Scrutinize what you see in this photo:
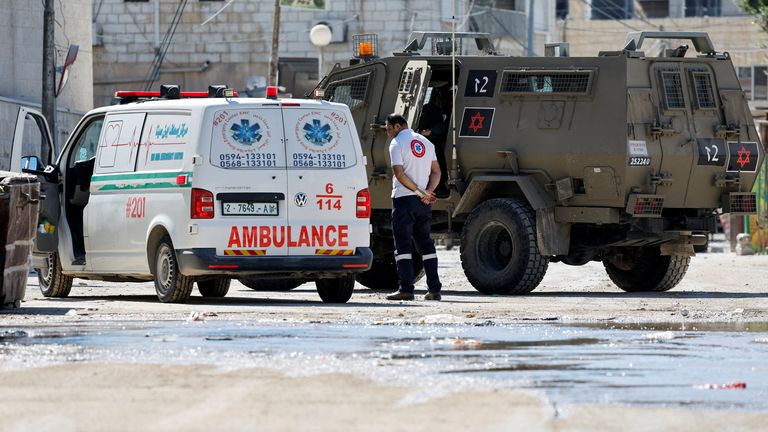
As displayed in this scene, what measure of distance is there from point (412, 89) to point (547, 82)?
146cm

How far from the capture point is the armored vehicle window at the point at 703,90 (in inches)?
733

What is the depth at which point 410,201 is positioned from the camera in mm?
16578

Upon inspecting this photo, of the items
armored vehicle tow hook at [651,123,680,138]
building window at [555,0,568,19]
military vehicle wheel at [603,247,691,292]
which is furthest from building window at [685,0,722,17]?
armored vehicle tow hook at [651,123,680,138]

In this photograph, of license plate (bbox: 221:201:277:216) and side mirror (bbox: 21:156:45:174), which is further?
side mirror (bbox: 21:156:45:174)

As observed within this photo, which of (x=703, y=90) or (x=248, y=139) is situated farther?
(x=703, y=90)

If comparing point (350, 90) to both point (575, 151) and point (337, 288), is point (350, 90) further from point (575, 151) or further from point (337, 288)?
point (337, 288)

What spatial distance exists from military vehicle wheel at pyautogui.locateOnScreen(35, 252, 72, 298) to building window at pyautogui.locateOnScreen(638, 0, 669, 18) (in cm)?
6114

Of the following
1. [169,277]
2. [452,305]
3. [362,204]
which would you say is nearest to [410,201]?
[362,204]

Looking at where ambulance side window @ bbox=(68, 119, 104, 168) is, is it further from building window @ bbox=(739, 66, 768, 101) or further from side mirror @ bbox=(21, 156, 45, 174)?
building window @ bbox=(739, 66, 768, 101)

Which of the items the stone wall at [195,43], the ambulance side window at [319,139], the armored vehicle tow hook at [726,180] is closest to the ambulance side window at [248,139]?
the ambulance side window at [319,139]

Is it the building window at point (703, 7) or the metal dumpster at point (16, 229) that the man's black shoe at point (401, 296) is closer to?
the metal dumpster at point (16, 229)

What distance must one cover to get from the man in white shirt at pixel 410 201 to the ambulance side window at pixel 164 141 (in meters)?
2.11

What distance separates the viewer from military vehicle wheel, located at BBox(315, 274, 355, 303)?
635 inches

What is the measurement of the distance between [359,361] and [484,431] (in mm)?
2596
